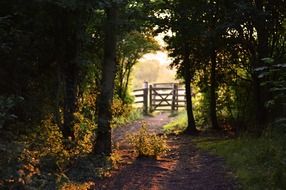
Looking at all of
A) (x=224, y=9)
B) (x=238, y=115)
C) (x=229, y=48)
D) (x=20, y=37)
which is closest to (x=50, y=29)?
(x=20, y=37)

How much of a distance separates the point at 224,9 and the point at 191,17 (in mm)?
868

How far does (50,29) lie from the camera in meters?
9.63

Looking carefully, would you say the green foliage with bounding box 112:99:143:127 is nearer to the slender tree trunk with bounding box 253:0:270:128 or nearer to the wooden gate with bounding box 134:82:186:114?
the wooden gate with bounding box 134:82:186:114

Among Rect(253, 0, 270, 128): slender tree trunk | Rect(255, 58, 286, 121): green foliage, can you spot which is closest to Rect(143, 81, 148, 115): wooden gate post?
Rect(253, 0, 270, 128): slender tree trunk

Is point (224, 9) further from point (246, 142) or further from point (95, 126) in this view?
point (95, 126)

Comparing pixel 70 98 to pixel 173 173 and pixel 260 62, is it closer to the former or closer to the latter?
pixel 173 173

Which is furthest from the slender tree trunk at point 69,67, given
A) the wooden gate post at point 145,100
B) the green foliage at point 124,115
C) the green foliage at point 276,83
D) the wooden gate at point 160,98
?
the wooden gate at point 160,98

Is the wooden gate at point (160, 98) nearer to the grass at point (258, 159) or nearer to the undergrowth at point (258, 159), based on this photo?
the grass at point (258, 159)

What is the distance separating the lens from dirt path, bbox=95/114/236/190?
8070mm

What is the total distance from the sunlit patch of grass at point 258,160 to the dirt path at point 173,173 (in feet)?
0.83

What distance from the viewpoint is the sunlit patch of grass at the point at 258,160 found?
6.99m

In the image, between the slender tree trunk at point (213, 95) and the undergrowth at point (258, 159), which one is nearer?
the undergrowth at point (258, 159)

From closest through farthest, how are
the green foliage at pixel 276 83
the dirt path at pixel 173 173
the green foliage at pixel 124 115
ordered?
the green foliage at pixel 276 83 → the dirt path at pixel 173 173 → the green foliage at pixel 124 115

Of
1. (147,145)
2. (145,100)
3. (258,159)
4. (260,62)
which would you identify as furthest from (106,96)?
(145,100)
